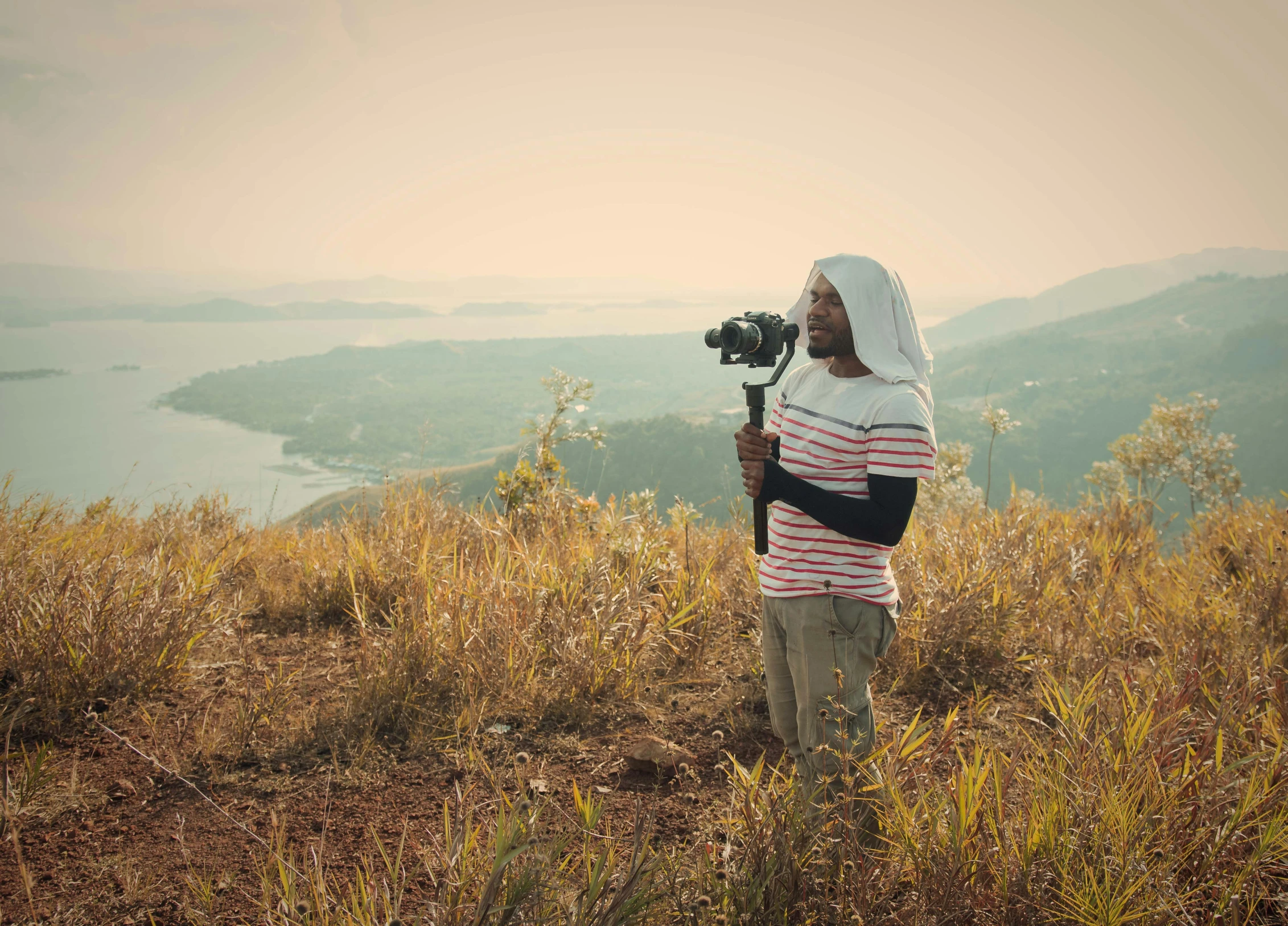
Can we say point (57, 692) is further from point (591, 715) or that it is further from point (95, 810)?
point (591, 715)

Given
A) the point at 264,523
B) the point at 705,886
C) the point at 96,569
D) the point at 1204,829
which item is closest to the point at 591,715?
the point at 705,886

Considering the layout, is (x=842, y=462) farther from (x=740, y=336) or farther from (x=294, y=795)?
(x=294, y=795)

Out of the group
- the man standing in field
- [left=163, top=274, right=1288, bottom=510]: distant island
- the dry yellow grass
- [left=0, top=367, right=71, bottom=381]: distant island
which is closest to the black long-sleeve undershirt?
the man standing in field

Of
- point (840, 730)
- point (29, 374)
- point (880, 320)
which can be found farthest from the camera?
point (29, 374)

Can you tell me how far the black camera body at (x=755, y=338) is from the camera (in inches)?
79.2

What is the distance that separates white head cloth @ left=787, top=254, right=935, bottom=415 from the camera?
74.2 inches

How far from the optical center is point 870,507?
1.80m

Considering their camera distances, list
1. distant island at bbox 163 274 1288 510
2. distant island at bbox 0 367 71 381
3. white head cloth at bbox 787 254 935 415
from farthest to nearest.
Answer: distant island at bbox 163 274 1288 510, distant island at bbox 0 367 71 381, white head cloth at bbox 787 254 935 415

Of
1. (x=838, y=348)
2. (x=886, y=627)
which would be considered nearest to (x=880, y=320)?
(x=838, y=348)

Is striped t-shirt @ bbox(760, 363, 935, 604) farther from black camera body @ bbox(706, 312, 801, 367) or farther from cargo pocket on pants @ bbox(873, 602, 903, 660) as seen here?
black camera body @ bbox(706, 312, 801, 367)

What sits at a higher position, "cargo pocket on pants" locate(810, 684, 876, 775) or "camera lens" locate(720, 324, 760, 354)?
"camera lens" locate(720, 324, 760, 354)

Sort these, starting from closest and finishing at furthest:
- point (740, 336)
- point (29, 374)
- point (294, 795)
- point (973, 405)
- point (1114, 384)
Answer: point (740, 336) < point (294, 795) < point (29, 374) < point (973, 405) < point (1114, 384)

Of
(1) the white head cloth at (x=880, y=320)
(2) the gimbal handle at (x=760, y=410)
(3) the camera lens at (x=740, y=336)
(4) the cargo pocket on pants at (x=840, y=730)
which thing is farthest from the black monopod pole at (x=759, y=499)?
(4) the cargo pocket on pants at (x=840, y=730)

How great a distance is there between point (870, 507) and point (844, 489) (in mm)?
152
